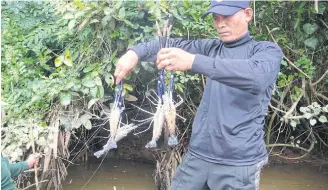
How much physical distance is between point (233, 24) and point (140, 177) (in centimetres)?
270

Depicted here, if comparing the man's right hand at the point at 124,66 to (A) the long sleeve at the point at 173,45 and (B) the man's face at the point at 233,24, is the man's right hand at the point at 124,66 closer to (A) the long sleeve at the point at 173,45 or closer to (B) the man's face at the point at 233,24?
(A) the long sleeve at the point at 173,45

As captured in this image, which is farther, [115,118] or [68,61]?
[68,61]

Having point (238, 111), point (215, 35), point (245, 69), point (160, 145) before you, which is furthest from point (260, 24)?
point (245, 69)

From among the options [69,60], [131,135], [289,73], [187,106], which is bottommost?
[131,135]

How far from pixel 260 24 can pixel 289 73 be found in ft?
2.13

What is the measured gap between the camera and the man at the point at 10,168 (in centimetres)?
278

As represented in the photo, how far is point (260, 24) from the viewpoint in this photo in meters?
3.69

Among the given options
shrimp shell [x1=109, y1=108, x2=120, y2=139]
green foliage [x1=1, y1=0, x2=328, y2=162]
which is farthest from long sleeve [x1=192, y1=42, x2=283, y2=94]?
green foliage [x1=1, y1=0, x2=328, y2=162]

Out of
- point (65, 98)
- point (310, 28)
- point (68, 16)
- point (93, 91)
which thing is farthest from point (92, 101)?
point (310, 28)

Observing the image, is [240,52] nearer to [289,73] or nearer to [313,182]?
[289,73]

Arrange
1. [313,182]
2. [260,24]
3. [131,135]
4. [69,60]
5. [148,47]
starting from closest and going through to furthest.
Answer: [148,47] → [69,60] → [260,24] → [313,182] → [131,135]

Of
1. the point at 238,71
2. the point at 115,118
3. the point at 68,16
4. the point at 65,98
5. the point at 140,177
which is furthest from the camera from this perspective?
the point at 140,177

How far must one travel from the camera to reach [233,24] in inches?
86.9

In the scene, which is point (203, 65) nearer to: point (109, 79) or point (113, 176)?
point (109, 79)
